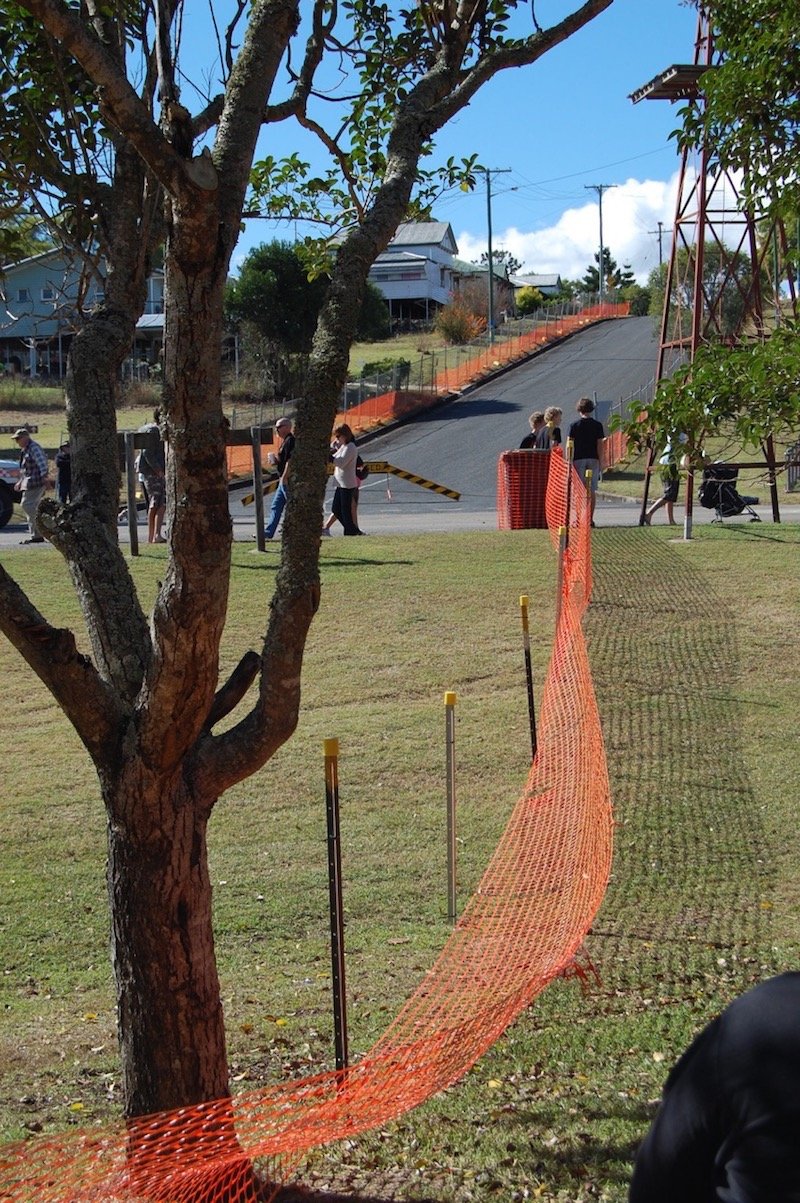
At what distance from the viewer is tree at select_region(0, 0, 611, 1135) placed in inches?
153

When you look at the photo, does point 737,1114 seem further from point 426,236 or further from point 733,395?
point 426,236

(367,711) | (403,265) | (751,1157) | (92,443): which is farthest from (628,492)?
(403,265)

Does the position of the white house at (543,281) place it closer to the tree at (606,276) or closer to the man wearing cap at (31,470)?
the tree at (606,276)

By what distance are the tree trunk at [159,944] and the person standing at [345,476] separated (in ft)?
42.4

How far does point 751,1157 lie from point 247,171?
3.39 meters

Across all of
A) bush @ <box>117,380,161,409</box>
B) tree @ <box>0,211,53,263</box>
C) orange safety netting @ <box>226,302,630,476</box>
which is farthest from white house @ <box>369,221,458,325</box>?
tree @ <box>0,211,53,263</box>

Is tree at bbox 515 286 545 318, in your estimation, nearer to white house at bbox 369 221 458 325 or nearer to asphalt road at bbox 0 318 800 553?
white house at bbox 369 221 458 325

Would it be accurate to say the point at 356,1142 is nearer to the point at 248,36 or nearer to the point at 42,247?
the point at 248,36

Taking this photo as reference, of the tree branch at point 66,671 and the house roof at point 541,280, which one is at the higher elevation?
the house roof at point 541,280

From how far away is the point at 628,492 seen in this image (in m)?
31.2

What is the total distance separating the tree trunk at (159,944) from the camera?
14.5ft

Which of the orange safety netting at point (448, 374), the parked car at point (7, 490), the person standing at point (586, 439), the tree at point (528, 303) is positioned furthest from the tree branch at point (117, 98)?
the tree at point (528, 303)

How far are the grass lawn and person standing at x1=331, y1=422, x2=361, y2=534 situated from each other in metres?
2.23

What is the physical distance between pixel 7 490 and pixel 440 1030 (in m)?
19.9
